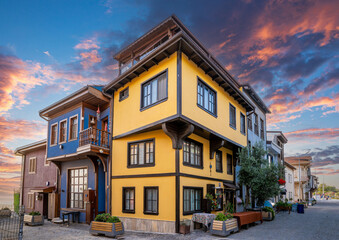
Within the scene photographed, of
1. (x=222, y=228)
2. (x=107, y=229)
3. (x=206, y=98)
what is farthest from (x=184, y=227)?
(x=206, y=98)

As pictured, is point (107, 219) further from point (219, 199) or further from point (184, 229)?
point (219, 199)

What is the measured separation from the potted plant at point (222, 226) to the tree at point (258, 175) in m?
5.61

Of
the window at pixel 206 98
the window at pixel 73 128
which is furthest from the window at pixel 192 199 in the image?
the window at pixel 73 128

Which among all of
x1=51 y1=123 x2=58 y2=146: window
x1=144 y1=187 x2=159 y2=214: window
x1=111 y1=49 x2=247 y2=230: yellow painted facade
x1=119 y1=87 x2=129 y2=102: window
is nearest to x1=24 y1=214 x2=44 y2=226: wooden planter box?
x1=111 y1=49 x2=247 y2=230: yellow painted facade

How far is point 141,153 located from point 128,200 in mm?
2688

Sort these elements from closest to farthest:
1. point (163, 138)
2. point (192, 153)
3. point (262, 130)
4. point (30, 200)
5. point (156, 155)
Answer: point (163, 138) → point (156, 155) → point (192, 153) → point (30, 200) → point (262, 130)

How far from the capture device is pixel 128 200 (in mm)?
15852

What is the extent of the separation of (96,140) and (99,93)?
3.11 meters

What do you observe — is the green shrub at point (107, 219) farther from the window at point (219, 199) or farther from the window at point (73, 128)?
the window at point (73, 128)

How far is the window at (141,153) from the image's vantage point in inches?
604

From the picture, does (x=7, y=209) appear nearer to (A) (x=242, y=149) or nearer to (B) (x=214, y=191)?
(B) (x=214, y=191)

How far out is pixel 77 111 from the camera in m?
18.8

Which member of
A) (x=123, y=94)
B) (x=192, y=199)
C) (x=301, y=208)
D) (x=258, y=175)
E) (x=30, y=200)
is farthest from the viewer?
(x=301, y=208)

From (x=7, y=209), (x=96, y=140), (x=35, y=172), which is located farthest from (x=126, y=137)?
(x=35, y=172)
